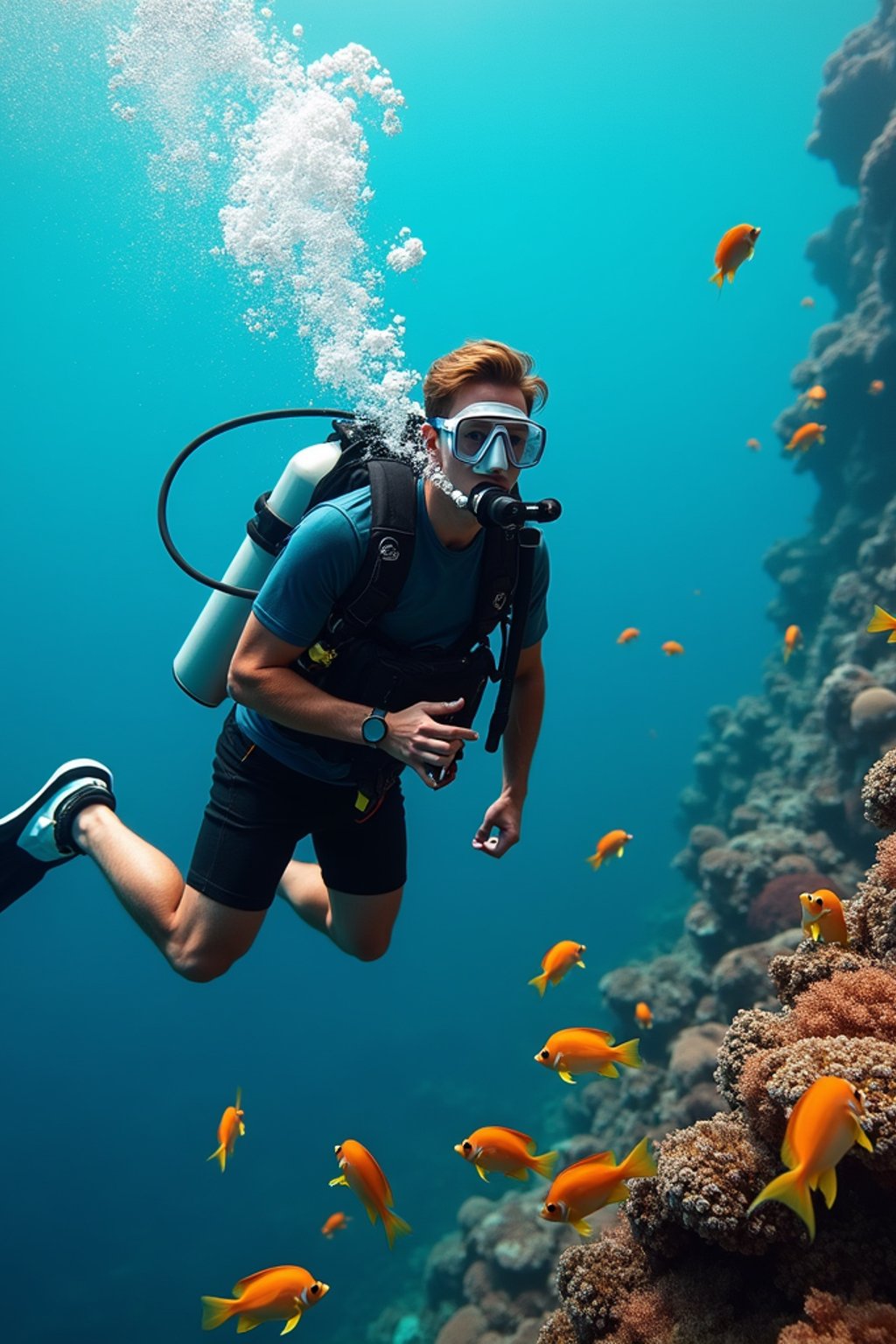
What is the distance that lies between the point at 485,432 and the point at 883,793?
2.34m

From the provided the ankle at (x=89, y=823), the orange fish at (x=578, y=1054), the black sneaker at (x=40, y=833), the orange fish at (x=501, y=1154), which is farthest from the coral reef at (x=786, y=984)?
the black sneaker at (x=40, y=833)

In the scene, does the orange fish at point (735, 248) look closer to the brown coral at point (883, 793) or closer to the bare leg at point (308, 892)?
the brown coral at point (883, 793)

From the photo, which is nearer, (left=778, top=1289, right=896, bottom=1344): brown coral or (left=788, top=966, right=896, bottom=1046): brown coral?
(left=778, top=1289, right=896, bottom=1344): brown coral

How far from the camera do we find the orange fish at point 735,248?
5879 mm

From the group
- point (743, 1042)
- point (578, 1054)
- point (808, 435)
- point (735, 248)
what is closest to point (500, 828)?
point (743, 1042)

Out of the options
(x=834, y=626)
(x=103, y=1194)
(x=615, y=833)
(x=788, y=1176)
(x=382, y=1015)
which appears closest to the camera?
(x=788, y=1176)

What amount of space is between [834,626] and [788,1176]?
17.5m

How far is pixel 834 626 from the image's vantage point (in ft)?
54.8

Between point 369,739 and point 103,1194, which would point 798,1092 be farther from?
point 103,1194

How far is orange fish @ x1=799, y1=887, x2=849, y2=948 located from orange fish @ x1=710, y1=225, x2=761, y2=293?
4983 millimetres

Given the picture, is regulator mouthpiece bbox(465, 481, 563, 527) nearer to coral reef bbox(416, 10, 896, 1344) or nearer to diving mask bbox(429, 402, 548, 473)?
diving mask bbox(429, 402, 548, 473)

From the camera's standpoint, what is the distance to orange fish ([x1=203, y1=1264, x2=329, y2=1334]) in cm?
374

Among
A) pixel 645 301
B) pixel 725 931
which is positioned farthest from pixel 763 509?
pixel 725 931

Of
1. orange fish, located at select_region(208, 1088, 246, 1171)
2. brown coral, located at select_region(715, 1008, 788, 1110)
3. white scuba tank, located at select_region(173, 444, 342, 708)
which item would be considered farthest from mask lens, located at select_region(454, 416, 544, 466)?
orange fish, located at select_region(208, 1088, 246, 1171)
